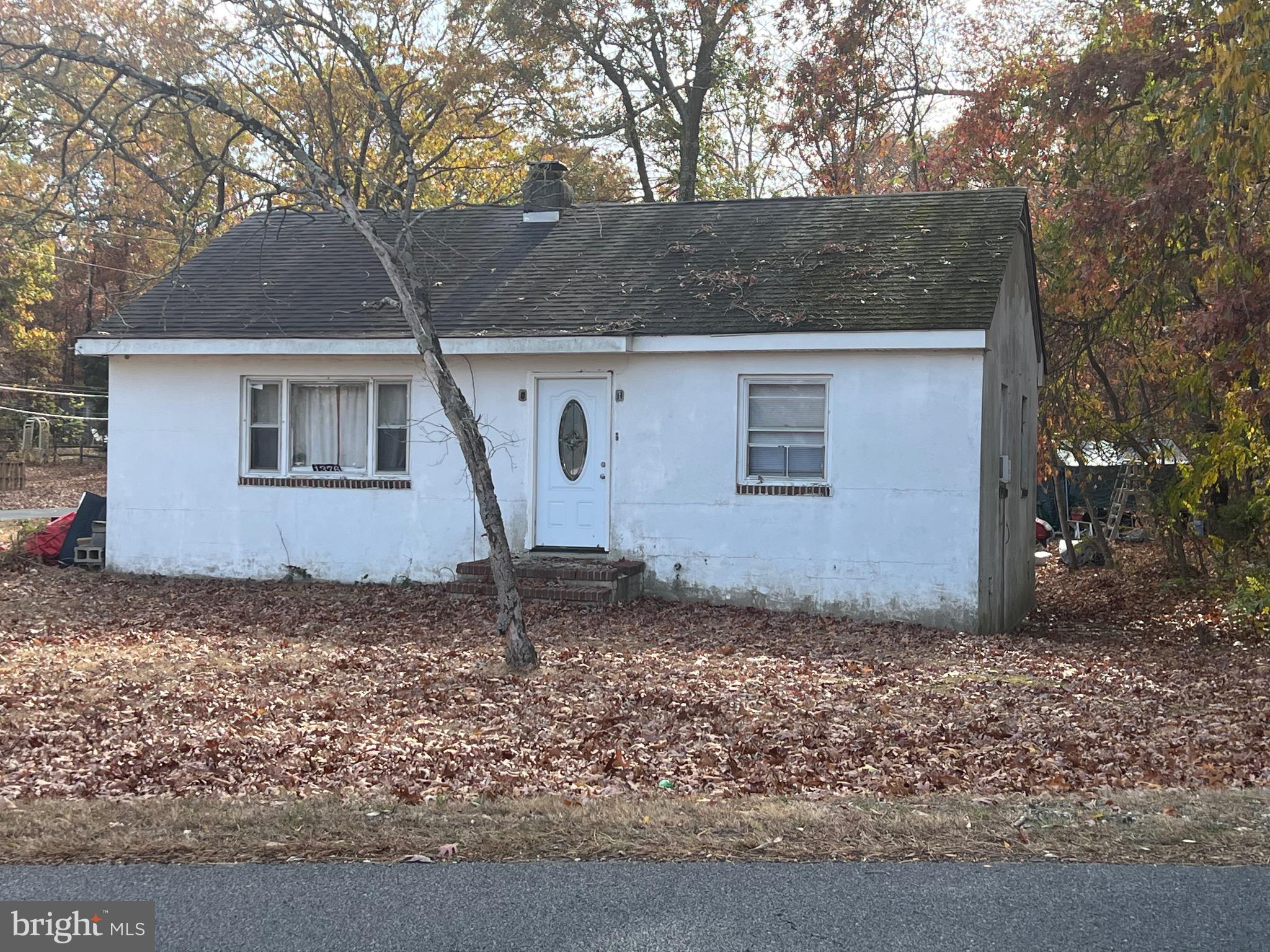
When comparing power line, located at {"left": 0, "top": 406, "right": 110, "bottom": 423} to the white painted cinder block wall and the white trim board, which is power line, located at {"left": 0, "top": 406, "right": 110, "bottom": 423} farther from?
the white trim board

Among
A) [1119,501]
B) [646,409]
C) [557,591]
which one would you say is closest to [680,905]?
[557,591]

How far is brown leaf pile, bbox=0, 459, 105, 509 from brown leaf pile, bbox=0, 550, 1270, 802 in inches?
661

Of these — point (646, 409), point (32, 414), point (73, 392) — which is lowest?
point (646, 409)

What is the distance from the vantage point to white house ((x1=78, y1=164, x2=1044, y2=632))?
44.1 feet

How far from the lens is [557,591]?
43.5ft

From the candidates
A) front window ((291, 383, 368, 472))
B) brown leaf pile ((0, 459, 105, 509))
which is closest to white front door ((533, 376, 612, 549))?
front window ((291, 383, 368, 472))

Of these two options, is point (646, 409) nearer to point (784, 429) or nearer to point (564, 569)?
point (784, 429)

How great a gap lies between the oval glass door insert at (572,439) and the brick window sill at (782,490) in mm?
1967

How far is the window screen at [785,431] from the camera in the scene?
13844mm

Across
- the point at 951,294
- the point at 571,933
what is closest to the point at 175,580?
the point at 951,294

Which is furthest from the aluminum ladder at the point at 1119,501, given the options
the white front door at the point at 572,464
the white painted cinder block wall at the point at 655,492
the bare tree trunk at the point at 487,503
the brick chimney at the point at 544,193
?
the bare tree trunk at the point at 487,503

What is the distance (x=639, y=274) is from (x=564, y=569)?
162 inches

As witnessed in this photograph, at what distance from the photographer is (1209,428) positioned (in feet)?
61.9

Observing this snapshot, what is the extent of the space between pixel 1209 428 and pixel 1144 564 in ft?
15.2
